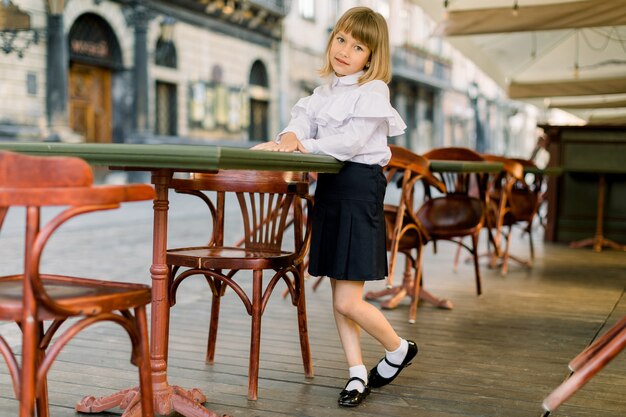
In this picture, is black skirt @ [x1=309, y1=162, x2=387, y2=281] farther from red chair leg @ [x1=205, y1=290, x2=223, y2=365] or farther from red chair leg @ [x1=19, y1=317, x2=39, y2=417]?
red chair leg @ [x1=19, y1=317, x2=39, y2=417]

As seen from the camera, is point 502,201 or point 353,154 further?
point 502,201

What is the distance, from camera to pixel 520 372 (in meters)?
3.17

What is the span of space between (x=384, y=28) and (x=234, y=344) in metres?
1.58

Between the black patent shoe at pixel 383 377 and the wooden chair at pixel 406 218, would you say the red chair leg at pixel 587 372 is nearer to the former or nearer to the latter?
the black patent shoe at pixel 383 377

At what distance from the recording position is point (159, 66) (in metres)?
16.7

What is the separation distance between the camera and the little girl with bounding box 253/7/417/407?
2.63 m

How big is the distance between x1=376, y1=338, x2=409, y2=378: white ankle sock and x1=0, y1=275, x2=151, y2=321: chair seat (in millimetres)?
1203

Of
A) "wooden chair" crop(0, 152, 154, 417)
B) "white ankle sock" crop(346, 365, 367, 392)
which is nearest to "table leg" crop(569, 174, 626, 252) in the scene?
"white ankle sock" crop(346, 365, 367, 392)

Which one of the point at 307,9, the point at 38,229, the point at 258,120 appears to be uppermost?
the point at 307,9

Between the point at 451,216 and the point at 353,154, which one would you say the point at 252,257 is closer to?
the point at 353,154

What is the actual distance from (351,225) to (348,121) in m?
0.34

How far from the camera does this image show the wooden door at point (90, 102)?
588 inches

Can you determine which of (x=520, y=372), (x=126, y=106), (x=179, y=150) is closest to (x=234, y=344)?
(x=520, y=372)

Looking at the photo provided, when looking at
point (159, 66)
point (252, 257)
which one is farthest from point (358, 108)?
point (159, 66)
